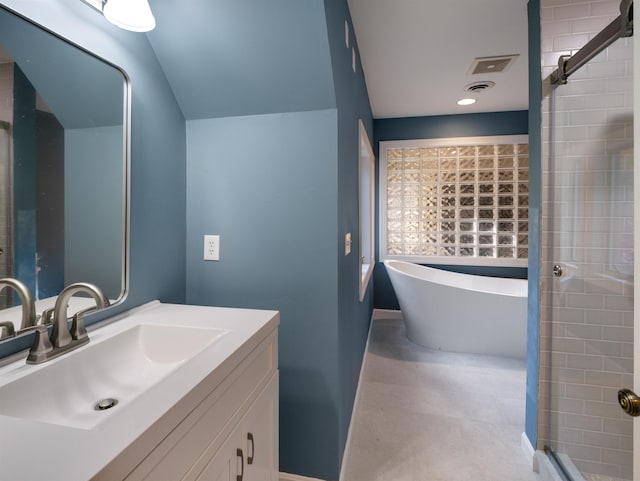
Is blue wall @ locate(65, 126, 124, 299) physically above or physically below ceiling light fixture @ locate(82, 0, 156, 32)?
below

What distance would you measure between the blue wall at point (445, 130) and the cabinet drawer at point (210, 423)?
3.05 m

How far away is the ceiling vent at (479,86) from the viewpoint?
284 cm

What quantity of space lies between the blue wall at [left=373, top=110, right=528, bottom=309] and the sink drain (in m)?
3.32

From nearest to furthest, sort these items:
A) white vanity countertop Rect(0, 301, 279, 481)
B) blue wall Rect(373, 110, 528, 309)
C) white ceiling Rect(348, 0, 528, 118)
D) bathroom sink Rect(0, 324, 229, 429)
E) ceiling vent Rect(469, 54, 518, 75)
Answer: white vanity countertop Rect(0, 301, 279, 481)
bathroom sink Rect(0, 324, 229, 429)
white ceiling Rect(348, 0, 528, 118)
ceiling vent Rect(469, 54, 518, 75)
blue wall Rect(373, 110, 528, 309)

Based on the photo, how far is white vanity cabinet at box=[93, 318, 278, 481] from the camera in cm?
55

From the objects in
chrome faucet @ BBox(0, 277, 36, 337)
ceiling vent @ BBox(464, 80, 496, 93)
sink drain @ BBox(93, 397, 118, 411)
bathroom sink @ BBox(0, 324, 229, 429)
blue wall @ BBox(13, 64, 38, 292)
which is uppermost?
ceiling vent @ BBox(464, 80, 496, 93)

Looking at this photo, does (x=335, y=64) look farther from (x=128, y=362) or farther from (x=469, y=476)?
(x=469, y=476)

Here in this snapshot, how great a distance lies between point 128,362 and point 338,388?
87 cm

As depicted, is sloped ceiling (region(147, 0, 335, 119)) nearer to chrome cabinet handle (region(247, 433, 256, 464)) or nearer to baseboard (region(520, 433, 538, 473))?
chrome cabinet handle (region(247, 433, 256, 464))

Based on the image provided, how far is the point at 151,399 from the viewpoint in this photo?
0.63m

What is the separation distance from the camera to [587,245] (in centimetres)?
147

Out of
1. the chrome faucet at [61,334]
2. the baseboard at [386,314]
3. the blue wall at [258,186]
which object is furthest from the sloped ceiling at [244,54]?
the baseboard at [386,314]

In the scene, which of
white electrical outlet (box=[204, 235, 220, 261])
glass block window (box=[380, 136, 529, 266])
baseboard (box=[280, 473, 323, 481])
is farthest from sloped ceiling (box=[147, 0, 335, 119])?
glass block window (box=[380, 136, 529, 266])

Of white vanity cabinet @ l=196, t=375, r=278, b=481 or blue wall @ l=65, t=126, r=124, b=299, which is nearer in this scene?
white vanity cabinet @ l=196, t=375, r=278, b=481
